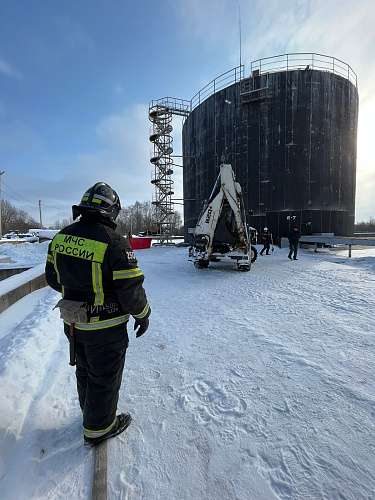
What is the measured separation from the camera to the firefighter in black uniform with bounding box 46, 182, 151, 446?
1837 millimetres

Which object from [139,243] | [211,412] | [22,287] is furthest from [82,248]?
[139,243]

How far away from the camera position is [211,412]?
7.61 feet

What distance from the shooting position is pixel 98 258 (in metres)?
1.81

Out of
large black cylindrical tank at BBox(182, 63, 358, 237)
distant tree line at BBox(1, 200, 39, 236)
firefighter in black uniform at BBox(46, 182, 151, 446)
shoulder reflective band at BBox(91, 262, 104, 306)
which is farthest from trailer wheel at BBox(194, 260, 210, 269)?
distant tree line at BBox(1, 200, 39, 236)

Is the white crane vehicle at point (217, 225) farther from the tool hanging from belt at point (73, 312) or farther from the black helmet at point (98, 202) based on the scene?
the tool hanging from belt at point (73, 312)

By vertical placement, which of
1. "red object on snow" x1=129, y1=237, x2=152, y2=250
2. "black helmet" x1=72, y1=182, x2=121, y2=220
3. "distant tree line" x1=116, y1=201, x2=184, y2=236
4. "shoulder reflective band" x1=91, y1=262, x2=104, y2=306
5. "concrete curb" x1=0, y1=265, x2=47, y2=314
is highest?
"distant tree line" x1=116, y1=201, x2=184, y2=236

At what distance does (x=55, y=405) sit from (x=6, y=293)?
170 inches

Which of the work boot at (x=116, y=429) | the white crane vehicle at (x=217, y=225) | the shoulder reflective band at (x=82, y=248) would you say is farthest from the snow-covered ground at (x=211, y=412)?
the white crane vehicle at (x=217, y=225)

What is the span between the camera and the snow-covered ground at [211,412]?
5.59 feet

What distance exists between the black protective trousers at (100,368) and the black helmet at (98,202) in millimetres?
897

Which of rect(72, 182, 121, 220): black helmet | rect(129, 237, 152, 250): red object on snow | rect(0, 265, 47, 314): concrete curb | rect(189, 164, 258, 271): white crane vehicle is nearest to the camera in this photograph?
rect(72, 182, 121, 220): black helmet

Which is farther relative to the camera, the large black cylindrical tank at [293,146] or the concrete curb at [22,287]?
the large black cylindrical tank at [293,146]

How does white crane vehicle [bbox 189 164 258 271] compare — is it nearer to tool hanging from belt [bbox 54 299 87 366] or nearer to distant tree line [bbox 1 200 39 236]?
tool hanging from belt [bbox 54 299 87 366]

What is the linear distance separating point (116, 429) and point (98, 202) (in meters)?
1.87
